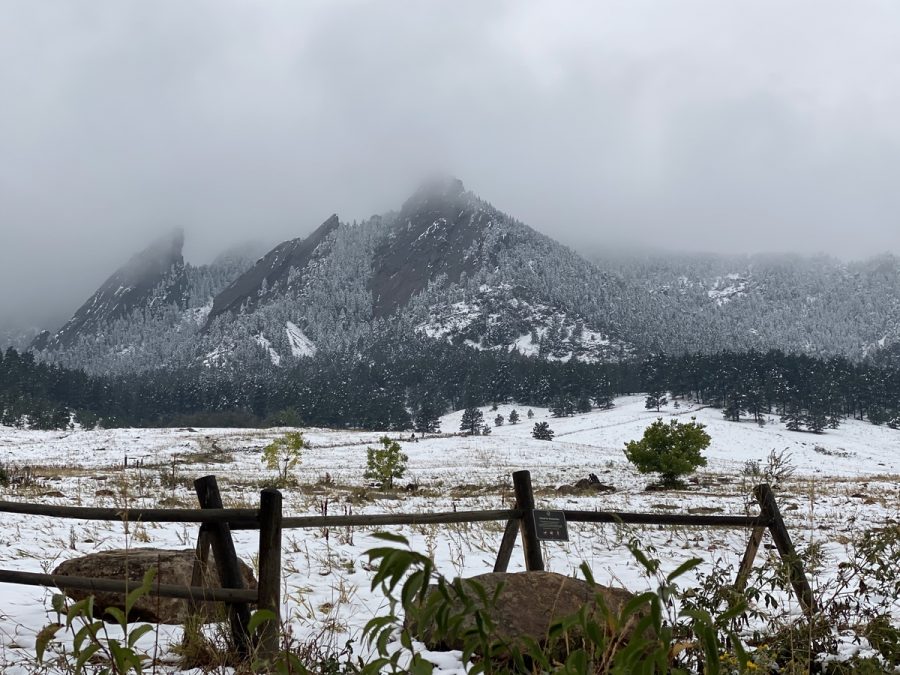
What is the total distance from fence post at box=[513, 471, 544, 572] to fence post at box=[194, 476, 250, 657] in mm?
2414

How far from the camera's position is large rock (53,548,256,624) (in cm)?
471

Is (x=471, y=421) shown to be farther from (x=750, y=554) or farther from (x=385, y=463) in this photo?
(x=750, y=554)

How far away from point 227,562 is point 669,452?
25.3 metres

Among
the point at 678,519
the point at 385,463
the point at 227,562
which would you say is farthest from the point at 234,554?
the point at 385,463

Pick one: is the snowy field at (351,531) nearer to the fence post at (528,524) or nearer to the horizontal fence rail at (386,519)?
the horizontal fence rail at (386,519)

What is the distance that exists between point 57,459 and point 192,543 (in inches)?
1673

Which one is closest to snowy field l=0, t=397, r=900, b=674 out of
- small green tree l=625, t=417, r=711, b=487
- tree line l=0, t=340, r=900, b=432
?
small green tree l=625, t=417, r=711, b=487

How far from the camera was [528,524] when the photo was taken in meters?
5.61

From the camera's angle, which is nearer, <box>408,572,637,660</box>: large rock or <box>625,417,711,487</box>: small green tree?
<box>408,572,637,660</box>: large rock

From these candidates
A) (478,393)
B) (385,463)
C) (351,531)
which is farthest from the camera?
(478,393)

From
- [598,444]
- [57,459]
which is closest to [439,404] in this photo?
[598,444]

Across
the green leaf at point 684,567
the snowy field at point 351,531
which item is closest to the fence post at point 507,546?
the snowy field at point 351,531

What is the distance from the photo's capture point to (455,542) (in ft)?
28.3

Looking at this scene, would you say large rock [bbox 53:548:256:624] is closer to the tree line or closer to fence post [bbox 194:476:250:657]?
fence post [bbox 194:476:250:657]
